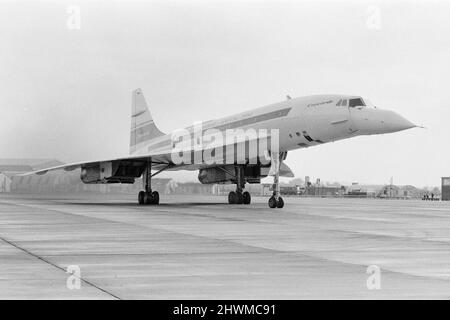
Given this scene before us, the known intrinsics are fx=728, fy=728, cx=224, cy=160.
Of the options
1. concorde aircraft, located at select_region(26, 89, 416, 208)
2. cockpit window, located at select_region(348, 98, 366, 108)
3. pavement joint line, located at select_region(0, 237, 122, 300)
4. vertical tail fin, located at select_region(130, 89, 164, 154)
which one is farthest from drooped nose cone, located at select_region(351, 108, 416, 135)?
vertical tail fin, located at select_region(130, 89, 164, 154)

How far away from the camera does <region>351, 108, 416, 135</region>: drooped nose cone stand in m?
25.5

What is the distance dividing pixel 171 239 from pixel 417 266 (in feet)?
16.7

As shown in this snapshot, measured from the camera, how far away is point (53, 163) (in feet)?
213

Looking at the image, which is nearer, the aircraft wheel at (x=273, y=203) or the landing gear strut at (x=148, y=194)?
the aircraft wheel at (x=273, y=203)

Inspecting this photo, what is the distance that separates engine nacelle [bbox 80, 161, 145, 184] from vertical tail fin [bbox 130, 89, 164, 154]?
799 centimetres

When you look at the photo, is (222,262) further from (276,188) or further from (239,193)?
(239,193)

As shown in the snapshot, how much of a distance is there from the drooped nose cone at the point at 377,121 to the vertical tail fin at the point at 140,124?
17.7m

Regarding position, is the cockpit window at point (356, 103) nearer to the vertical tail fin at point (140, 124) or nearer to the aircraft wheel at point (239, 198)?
the aircraft wheel at point (239, 198)

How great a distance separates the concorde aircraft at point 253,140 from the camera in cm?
2681

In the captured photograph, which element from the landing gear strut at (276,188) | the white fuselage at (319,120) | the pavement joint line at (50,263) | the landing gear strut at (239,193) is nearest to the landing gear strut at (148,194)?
the landing gear strut at (239,193)
